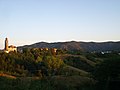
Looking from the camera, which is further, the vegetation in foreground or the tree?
the tree

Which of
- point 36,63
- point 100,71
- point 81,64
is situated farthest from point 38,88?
point 81,64

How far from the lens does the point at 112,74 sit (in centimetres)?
2417

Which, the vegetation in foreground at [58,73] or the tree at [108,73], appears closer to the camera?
the vegetation in foreground at [58,73]

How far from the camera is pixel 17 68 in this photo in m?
52.0

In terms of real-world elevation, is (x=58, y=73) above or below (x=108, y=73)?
below

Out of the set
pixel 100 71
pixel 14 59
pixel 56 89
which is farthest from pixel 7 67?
pixel 56 89

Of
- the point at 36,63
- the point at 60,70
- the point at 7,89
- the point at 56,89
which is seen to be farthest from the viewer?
the point at 36,63

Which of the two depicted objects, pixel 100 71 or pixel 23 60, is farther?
pixel 23 60

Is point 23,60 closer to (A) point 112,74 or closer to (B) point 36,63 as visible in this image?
(B) point 36,63

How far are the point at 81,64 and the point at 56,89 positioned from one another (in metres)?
48.1

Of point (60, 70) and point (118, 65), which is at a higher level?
point (118, 65)

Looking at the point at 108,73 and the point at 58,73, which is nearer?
the point at 108,73

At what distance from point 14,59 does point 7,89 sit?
4365 cm

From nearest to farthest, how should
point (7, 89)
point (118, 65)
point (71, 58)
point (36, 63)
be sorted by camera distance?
point (7, 89) < point (118, 65) < point (36, 63) < point (71, 58)
